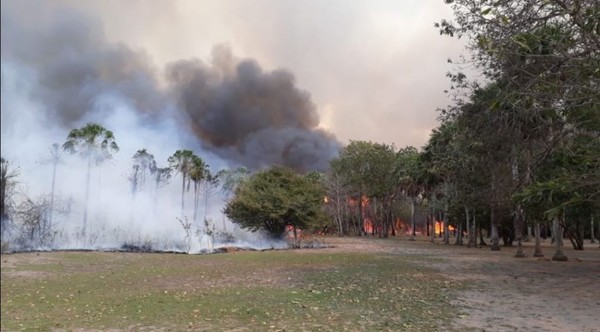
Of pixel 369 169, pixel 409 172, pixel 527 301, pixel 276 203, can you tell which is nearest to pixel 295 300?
pixel 527 301

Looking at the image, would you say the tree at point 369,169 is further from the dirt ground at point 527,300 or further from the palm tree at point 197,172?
the dirt ground at point 527,300

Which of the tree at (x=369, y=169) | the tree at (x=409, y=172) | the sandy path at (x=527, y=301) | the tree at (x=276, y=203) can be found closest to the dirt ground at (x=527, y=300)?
the sandy path at (x=527, y=301)

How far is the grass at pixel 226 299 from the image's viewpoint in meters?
8.81

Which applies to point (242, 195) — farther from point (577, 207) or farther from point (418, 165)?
point (577, 207)

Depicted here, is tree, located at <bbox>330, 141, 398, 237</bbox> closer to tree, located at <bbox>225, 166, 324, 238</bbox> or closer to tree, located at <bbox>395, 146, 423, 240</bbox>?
tree, located at <bbox>395, 146, 423, 240</bbox>

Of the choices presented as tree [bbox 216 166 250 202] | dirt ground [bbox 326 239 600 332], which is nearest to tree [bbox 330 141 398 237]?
tree [bbox 216 166 250 202]

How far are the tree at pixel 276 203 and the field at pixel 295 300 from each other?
2327 centimetres

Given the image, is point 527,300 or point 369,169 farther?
point 369,169

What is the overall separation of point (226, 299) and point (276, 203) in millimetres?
31174

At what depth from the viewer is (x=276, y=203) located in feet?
140

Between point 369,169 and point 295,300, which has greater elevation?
point 369,169

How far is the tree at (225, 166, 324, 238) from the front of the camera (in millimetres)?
42781

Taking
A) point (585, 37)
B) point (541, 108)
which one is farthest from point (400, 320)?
point (585, 37)

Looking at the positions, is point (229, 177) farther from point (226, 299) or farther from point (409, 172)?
point (226, 299)
